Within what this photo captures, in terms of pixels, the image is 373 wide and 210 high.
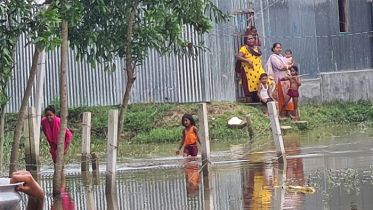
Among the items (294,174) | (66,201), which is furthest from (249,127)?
(66,201)

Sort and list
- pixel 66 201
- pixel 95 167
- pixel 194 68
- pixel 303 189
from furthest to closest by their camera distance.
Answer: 1. pixel 194 68
2. pixel 95 167
3. pixel 66 201
4. pixel 303 189

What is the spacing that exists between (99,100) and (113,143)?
11691 mm

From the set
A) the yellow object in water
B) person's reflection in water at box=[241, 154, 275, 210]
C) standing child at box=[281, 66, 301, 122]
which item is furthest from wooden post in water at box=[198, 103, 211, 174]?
standing child at box=[281, 66, 301, 122]

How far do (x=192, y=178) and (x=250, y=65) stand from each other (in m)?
10.3

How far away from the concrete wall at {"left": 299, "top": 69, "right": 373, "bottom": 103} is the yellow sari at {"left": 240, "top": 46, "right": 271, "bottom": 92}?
8.47 ft

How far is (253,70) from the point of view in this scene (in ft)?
74.1

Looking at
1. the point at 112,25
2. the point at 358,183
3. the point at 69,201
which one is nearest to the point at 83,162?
the point at 112,25

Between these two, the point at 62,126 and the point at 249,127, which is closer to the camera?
the point at 62,126

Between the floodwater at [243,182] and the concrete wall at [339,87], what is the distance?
7520 millimetres

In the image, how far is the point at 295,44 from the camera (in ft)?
80.3

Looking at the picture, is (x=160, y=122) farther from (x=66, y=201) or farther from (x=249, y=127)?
(x=66, y=201)

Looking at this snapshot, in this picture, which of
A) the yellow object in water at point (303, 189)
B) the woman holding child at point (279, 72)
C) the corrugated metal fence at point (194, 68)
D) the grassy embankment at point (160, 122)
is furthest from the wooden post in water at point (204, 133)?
the woman holding child at point (279, 72)

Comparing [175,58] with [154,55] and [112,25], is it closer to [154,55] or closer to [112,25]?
[154,55]

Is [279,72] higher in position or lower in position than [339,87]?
higher
